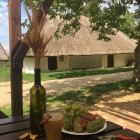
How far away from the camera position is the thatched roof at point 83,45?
52.6 ft

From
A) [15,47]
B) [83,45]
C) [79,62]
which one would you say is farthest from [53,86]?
[83,45]

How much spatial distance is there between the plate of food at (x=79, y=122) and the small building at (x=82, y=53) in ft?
42.8

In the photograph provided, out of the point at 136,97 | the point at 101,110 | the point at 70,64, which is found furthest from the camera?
the point at 70,64

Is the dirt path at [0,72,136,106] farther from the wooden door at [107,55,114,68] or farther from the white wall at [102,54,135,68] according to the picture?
the wooden door at [107,55,114,68]

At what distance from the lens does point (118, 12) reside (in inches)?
283

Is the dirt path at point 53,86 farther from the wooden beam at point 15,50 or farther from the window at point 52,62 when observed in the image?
the window at point 52,62

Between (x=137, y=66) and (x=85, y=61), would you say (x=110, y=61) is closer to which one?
(x=85, y=61)

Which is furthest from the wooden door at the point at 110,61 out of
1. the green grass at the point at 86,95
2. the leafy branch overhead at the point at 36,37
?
the leafy branch overhead at the point at 36,37

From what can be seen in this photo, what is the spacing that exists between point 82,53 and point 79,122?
15166 mm

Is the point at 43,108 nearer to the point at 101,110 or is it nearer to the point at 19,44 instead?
the point at 19,44

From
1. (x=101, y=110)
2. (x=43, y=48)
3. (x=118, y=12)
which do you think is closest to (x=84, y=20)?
(x=118, y=12)

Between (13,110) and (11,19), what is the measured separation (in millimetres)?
1155

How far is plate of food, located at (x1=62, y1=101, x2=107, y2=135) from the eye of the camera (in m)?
1.47

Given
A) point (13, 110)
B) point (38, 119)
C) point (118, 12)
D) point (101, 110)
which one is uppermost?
point (118, 12)
